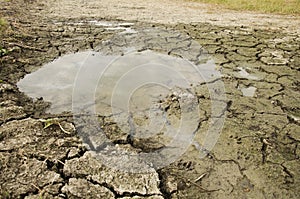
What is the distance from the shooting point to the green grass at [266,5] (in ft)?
24.5

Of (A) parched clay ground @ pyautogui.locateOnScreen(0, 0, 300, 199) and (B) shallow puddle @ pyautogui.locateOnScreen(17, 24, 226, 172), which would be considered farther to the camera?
(B) shallow puddle @ pyautogui.locateOnScreen(17, 24, 226, 172)

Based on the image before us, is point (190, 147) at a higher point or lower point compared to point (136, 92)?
lower

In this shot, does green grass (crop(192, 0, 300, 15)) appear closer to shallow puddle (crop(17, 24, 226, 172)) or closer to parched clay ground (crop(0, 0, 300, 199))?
parched clay ground (crop(0, 0, 300, 199))

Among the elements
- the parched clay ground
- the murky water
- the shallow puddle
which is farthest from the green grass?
the murky water

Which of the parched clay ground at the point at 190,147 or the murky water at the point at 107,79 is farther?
the murky water at the point at 107,79

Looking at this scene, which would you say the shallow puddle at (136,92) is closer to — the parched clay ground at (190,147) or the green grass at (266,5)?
the parched clay ground at (190,147)

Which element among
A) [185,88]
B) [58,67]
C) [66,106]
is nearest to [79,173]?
[66,106]

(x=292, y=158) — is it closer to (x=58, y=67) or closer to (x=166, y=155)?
(x=166, y=155)

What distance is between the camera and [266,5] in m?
7.91

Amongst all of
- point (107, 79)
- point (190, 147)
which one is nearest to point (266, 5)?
point (107, 79)

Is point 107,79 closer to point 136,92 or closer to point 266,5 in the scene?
point 136,92

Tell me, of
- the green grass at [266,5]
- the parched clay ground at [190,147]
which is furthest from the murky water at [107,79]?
the green grass at [266,5]

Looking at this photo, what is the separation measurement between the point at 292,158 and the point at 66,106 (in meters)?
1.70

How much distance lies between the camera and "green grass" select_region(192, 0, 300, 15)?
294 inches
